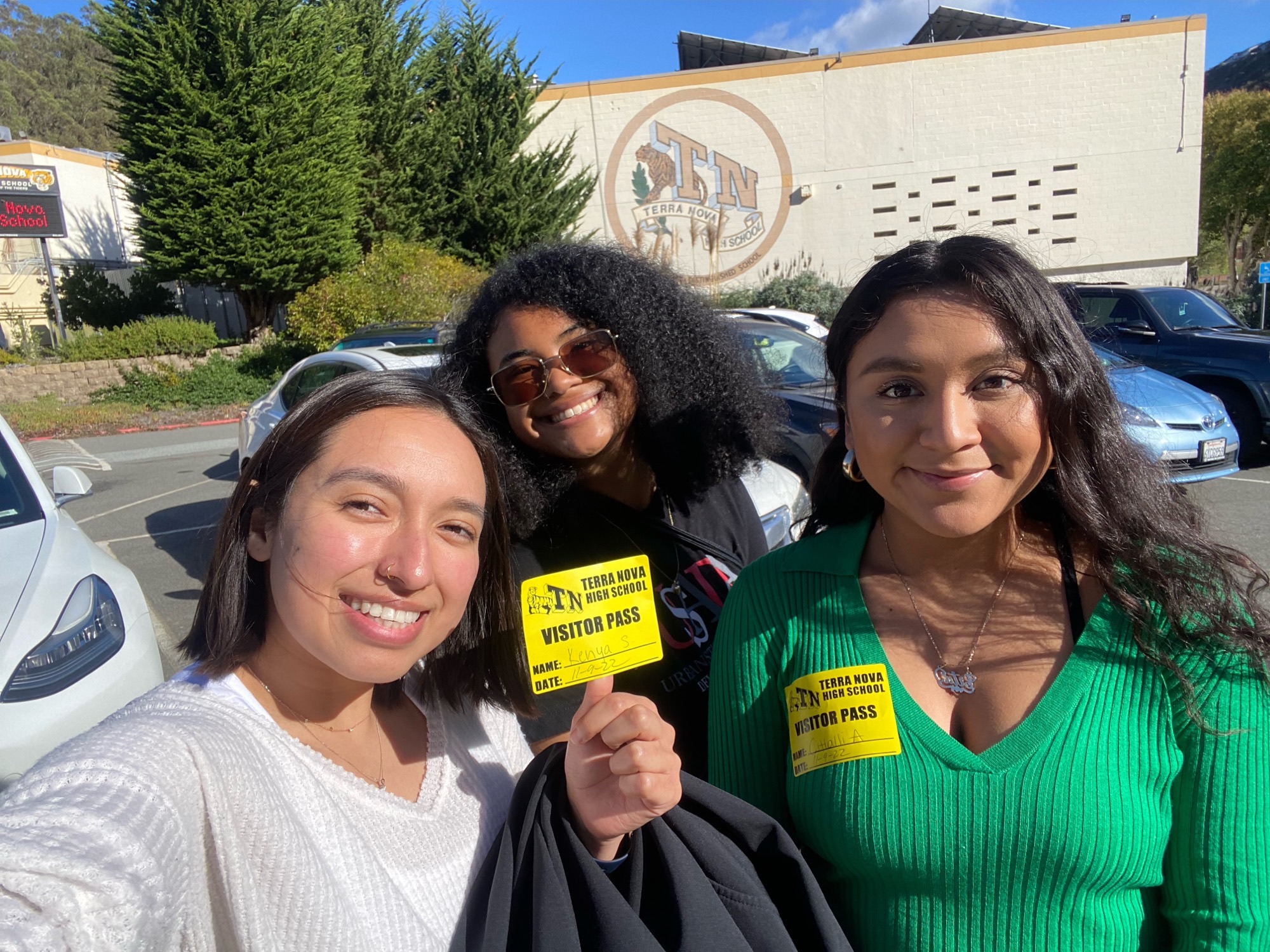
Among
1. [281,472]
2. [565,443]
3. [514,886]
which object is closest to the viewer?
[514,886]

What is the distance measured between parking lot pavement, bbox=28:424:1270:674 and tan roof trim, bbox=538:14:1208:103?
18.6 meters

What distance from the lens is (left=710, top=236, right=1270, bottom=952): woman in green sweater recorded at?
4.47 ft

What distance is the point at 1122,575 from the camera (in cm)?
154

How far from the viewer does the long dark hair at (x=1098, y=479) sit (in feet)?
4.75

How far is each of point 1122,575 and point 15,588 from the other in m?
3.60

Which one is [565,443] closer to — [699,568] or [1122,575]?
[699,568]

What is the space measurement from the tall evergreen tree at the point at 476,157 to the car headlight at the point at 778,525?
910 inches

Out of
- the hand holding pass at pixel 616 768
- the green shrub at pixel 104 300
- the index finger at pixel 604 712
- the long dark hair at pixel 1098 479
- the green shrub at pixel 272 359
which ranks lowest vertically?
the green shrub at pixel 272 359

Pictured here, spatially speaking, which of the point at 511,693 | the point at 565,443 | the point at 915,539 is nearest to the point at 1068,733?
the point at 915,539

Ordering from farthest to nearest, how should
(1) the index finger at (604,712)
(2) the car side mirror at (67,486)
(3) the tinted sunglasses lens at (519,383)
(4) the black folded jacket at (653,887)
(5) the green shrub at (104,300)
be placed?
(5) the green shrub at (104,300)
(2) the car side mirror at (67,486)
(3) the tinted sunglasses lens at (519,383)
(1) the index finger at (604,712)
(4) the black folded jacket at (653,887)

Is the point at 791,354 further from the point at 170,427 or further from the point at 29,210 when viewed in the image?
the point at 29,210

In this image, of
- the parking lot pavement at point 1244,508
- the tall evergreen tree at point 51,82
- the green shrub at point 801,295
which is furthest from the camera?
the tall evergreen tree at point 51,82

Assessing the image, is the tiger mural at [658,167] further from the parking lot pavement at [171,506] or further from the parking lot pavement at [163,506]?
the parking lot pavement at [171,506]

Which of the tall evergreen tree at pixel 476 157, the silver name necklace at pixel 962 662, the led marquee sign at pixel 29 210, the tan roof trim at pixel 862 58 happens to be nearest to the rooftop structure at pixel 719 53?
the tan roof trim at pixel 862 58
